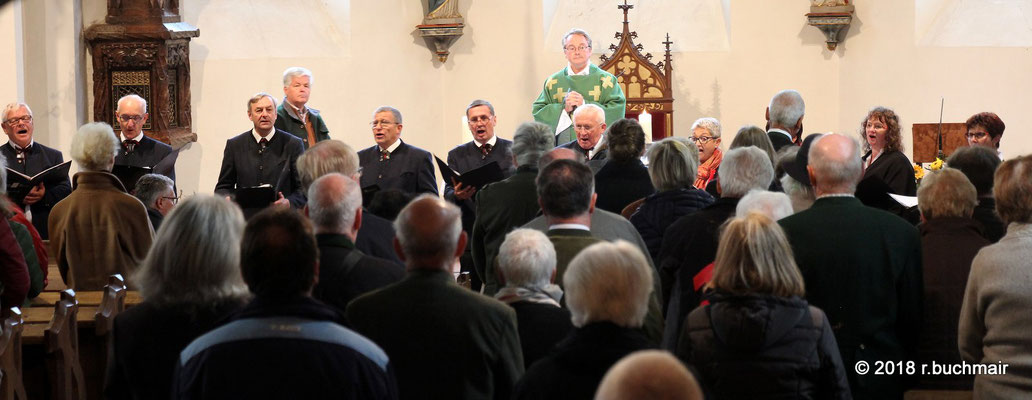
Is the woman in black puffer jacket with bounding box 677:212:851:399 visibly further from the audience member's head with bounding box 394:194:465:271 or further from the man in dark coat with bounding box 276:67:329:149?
the man in dark coat with bounding box 276:67:329:149

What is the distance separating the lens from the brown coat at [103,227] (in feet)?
20.2

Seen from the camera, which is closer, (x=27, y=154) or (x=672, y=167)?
(x=672, y=167)

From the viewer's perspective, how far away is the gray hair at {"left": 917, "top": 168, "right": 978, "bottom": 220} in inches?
190

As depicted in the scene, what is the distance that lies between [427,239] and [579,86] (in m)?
6.21

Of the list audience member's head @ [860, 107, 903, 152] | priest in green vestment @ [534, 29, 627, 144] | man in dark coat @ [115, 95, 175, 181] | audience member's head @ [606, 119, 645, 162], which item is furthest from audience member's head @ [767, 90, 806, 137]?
man in dark coat @ [115, 95, 175, 181]

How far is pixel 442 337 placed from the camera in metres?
3.48

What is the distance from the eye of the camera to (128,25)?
11.1 m

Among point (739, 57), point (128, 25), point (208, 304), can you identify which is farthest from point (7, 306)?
point (739, 57)

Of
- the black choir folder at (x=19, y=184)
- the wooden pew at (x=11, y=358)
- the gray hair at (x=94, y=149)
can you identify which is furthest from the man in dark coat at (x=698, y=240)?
the black choir folder at (x=19, y=184)

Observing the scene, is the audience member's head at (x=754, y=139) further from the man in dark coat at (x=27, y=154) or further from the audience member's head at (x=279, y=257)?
the man in dark coat at (x=27, y=154)

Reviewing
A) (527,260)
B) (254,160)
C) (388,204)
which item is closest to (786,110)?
(388,204)

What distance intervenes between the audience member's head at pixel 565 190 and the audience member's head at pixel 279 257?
147 cm

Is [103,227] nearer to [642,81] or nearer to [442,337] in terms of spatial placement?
[442,337]

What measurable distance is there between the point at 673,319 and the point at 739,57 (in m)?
8.56
